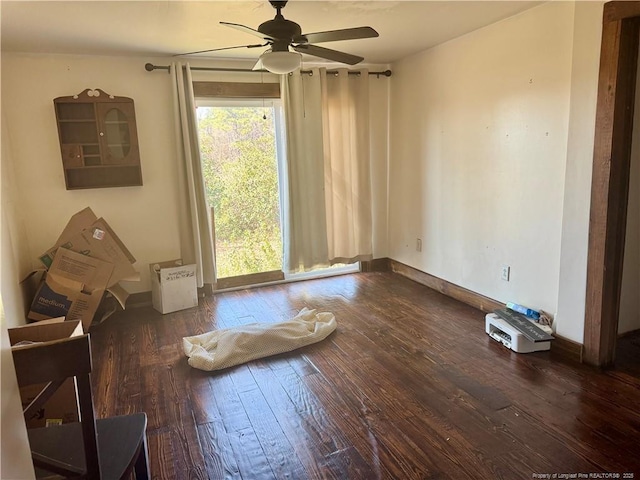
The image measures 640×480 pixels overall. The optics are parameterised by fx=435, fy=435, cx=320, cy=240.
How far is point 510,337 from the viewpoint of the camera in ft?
10.00

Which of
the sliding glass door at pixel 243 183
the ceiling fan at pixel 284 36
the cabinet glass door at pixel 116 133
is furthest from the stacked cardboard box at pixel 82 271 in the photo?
the ceiling fan at pixel 284 36

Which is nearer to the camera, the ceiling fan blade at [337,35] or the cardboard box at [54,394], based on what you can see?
the cardboard box at [54,394]

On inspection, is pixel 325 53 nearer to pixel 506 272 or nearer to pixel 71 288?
pixel 506 272

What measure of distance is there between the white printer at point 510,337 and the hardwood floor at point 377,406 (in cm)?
6

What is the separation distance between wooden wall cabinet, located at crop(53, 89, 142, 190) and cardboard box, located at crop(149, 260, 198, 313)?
898mm

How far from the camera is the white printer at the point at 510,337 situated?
9.73ft

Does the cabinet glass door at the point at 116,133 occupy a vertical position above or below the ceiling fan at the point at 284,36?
below

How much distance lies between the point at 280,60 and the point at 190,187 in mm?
2067

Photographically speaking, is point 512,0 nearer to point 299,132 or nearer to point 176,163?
point 299,132

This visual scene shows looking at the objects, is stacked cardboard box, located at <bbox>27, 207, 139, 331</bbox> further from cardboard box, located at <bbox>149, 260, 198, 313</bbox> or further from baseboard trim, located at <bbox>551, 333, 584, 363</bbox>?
baseboard trim, located at <bbox>551, 333, 584, 363</bbox>

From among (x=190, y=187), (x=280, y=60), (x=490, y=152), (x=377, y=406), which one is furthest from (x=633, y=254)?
(x=190, y=187)

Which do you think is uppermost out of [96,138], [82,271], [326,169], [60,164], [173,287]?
[96,138]

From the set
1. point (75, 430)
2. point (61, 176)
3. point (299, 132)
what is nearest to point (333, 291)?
point (299, 132)

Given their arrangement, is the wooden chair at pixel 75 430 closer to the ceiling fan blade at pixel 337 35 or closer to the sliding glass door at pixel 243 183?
the ceiling fan blade at pixel 337 35
